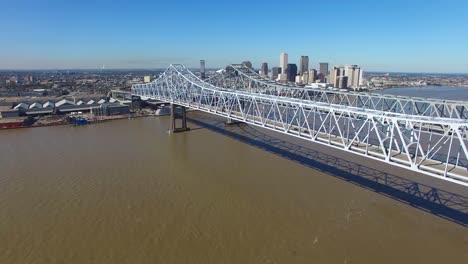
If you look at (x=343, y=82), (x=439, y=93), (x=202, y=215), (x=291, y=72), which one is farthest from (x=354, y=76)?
(x=202, y=215)

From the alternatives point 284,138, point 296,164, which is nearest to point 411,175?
point 296,164

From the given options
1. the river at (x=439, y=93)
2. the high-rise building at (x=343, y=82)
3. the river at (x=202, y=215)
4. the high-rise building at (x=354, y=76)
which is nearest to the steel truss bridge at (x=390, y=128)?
the river at (x=202, y=215)

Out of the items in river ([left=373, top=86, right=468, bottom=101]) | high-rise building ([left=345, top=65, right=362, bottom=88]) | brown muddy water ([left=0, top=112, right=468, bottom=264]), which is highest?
high-rise building ([left=345, top=65, right=362, bottom=88])

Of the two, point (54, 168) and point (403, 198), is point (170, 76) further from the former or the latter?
point (403, 198)

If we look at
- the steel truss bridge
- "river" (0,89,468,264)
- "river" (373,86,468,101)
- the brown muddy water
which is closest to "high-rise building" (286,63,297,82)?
"river" (373,86,468,101)

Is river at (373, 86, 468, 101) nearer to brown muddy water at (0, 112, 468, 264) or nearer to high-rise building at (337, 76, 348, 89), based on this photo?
high-rise building at (337, 76, 348, 89)

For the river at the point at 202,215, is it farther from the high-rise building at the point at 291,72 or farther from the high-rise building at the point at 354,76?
the high-rise building at the point at 291,72
